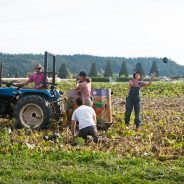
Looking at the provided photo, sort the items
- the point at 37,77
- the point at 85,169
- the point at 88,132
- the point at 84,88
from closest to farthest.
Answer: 1. the point at 85,169
2. the point at 88,132
3. the point at 84,88
4. the point at 37,77

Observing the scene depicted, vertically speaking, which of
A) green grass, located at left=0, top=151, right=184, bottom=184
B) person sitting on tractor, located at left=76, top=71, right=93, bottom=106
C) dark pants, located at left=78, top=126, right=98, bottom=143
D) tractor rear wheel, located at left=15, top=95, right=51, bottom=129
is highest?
person sitting on tractor, located at left=76, top=71, right=93, bottom=106

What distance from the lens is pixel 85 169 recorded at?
26.4 feet

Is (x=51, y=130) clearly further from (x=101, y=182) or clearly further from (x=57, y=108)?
(x=101, y=182)

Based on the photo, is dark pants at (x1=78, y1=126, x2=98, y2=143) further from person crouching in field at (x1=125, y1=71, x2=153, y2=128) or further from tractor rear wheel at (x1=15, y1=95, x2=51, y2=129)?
person crouching in field at (x1=125, y1=71, x2=153, y2=128)

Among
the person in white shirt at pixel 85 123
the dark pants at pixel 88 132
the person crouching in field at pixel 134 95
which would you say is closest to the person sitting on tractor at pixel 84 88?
the person in white shirt at pixel 85 123

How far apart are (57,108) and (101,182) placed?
211 inches

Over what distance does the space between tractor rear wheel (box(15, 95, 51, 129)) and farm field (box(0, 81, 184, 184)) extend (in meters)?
0.40

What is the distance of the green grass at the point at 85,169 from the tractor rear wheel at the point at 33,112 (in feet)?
9.75

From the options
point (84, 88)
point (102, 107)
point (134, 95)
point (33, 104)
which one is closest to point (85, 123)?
point (84, 88)

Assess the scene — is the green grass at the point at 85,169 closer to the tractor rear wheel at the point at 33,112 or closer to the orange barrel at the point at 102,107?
the tractor rear wheel at the point at 33,112

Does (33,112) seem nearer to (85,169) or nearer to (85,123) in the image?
(85,123)

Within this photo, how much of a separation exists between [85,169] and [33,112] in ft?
14.4

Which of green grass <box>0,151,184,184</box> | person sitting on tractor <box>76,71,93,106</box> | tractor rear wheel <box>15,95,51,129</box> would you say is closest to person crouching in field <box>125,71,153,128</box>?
person sitting on tractor <box>76,71,93,106</box>

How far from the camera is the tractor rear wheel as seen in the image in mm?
11922
